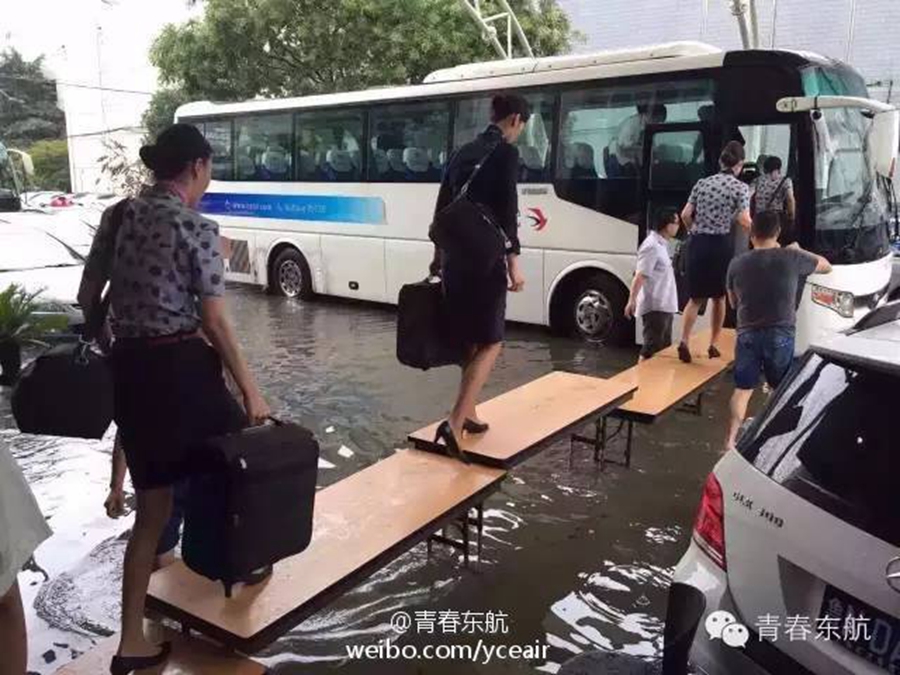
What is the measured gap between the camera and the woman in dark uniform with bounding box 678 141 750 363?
5906 millimetres

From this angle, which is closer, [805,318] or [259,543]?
[259,543]

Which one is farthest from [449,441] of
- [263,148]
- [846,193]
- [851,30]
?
[851,30]

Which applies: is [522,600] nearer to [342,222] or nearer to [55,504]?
[55,504]

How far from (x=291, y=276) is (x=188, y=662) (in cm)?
977

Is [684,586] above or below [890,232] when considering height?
below

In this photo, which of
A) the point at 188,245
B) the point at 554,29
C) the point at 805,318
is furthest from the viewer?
the point at 554,29

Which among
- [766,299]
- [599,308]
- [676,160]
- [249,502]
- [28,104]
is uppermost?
[28,104]

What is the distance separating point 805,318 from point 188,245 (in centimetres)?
583

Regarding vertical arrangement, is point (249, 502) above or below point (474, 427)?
above

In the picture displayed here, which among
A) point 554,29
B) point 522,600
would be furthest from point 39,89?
point 522,600

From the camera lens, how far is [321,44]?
1570 centimetres

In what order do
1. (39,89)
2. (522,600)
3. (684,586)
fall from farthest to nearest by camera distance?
(39,89) < (522,600) < (684,586)

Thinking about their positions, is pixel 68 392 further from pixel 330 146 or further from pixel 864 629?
pixel 330 146

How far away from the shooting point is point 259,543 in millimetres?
2359
